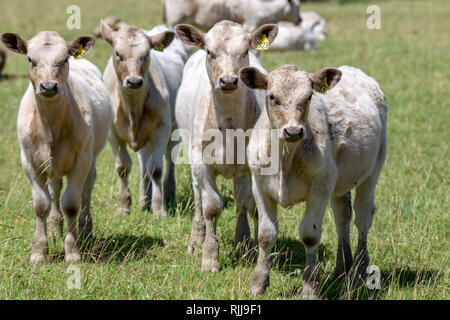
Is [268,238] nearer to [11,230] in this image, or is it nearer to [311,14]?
[11,230]

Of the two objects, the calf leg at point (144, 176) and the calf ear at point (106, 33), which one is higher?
the calf ear at point (106, 33)

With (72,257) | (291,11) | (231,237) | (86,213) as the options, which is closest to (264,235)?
(231,237)

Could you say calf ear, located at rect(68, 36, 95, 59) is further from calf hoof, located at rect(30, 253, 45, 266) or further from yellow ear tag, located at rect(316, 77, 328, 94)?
yellow ear tag, located at rect(316, 77, 328, 94)

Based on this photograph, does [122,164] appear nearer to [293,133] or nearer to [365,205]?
[365,205]

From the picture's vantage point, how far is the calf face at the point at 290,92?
17.0 feet

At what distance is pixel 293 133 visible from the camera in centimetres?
505

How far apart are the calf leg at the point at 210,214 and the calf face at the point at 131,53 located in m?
1.82

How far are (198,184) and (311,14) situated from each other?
1840cm

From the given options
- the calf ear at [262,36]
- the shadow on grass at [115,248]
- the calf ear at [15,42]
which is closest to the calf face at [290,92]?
the calf ear at [262,36]

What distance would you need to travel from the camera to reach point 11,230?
722 centimetres

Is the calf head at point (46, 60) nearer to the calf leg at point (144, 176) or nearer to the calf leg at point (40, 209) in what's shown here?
the calf leg at point (40, 209)

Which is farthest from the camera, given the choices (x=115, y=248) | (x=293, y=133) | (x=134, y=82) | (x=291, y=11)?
(x=291, y=11)

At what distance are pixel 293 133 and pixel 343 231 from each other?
186cm

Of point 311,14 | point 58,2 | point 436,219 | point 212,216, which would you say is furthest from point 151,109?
point 58,2
